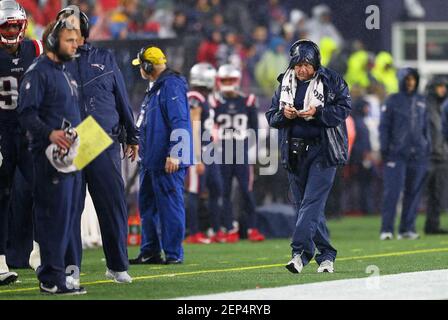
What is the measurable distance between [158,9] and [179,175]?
543 inches

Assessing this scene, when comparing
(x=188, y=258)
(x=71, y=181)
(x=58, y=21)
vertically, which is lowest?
(x=188, y=258)

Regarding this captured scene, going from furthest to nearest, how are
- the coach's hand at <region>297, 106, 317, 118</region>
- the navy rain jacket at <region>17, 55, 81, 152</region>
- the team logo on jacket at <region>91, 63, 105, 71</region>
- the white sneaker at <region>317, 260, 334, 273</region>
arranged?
the white sneaker at <region>317, 260, 334, 273</region>, the coach's hand at <region>297, 106, 317, 118</region>, the team logo on jacket at <region>91, 63, 105, 71</region>, the navy rain jacket at <region>17, 55, 81, 152</region>

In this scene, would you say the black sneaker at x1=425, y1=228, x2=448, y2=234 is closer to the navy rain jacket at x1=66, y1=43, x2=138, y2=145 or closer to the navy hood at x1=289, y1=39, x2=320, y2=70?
the navy hood at x1=289, y1=39, x2=320, y2=70

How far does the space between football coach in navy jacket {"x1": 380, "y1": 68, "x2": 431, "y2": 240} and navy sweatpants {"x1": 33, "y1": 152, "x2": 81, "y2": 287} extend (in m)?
9.14

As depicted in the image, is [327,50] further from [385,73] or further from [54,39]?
[54,39]

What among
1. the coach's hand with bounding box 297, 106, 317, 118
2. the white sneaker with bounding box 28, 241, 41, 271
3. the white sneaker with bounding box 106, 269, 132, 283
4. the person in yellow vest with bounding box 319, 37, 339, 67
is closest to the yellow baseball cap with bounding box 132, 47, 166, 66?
the white sneaker with bounding box 28, 241, 41, 271

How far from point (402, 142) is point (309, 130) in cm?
707

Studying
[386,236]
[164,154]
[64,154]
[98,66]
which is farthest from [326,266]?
[386,236]

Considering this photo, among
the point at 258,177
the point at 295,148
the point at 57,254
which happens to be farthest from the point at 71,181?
the point at 258,177

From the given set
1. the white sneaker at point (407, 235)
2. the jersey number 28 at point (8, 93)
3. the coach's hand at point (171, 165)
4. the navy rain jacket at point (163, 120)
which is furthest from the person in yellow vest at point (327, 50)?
the jersey number 28 at point (8, 93)

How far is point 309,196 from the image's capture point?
12.9 meters

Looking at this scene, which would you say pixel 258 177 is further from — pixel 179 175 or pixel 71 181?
pixel 71 181

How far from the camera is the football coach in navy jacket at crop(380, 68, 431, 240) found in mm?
19875
